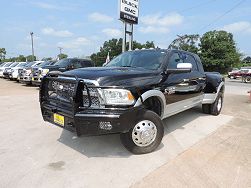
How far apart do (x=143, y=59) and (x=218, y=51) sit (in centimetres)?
4402

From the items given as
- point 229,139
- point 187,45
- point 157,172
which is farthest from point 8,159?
point 187,45

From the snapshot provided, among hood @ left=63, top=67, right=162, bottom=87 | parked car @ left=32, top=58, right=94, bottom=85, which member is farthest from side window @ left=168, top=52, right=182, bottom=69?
parked car @ left=32, top=58, right=94, bottom=85

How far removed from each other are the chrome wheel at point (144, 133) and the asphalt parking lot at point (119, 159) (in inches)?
8.7

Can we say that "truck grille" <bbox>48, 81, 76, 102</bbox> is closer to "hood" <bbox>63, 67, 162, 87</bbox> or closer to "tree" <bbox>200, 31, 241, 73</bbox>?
"hood" <bbox>63, 67, 162, 87</bbox>

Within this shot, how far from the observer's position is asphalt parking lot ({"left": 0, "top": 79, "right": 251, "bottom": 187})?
10.0 feet

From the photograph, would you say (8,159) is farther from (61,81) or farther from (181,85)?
(181,85)

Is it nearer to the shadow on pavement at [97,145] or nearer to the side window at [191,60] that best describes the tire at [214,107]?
the side window at [191,60]

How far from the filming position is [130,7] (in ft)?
53.3

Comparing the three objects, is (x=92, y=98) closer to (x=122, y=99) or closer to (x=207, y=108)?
(x=122, y=99)

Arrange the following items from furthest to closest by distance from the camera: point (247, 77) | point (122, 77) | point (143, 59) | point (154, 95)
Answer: point (247, 77)
point (143, 59)
point (154, 95)
point (122, 77)

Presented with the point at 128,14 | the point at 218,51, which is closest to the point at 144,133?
the point at 128,14

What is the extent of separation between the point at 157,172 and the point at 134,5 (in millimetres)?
Result: 15104

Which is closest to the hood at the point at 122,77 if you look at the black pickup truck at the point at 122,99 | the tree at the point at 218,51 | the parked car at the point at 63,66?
the black pickup truck at the point at 122,99

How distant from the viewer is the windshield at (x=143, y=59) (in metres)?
4.58
